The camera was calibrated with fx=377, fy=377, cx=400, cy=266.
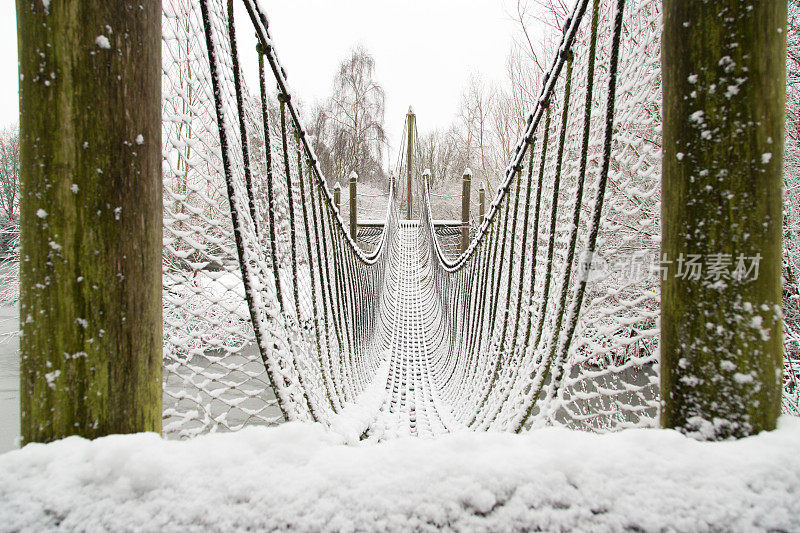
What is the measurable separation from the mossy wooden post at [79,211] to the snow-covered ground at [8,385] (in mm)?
2826

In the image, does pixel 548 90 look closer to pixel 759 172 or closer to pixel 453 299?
pixel 759 172

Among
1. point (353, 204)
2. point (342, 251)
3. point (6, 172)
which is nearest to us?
point (342, 251)

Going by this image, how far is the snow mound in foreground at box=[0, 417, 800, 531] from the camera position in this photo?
330mm

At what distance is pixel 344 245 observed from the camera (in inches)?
69.1

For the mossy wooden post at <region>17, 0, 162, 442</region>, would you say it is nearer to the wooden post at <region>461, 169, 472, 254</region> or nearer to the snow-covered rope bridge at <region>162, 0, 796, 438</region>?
the snow-covered rope bridge at <region>162, 0, 796, 438</region>

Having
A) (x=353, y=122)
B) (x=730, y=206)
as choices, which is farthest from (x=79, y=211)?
(x=353, y=122)

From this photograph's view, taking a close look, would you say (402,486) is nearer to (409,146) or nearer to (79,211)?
(79,211)

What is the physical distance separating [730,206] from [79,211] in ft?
2.36

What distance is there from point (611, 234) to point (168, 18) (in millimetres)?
1953

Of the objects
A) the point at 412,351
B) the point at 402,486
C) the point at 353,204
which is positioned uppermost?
the point at 353,204

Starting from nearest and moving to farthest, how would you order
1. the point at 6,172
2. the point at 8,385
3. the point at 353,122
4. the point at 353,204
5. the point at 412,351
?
the point at 412,351, the point at 8,385, the point at 353,204, the point at 6,172, the point at 353,122

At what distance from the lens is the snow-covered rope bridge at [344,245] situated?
66 centimetres

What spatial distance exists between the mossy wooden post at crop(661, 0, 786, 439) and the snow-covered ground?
11.0 feet

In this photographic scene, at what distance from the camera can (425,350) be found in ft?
9.27
